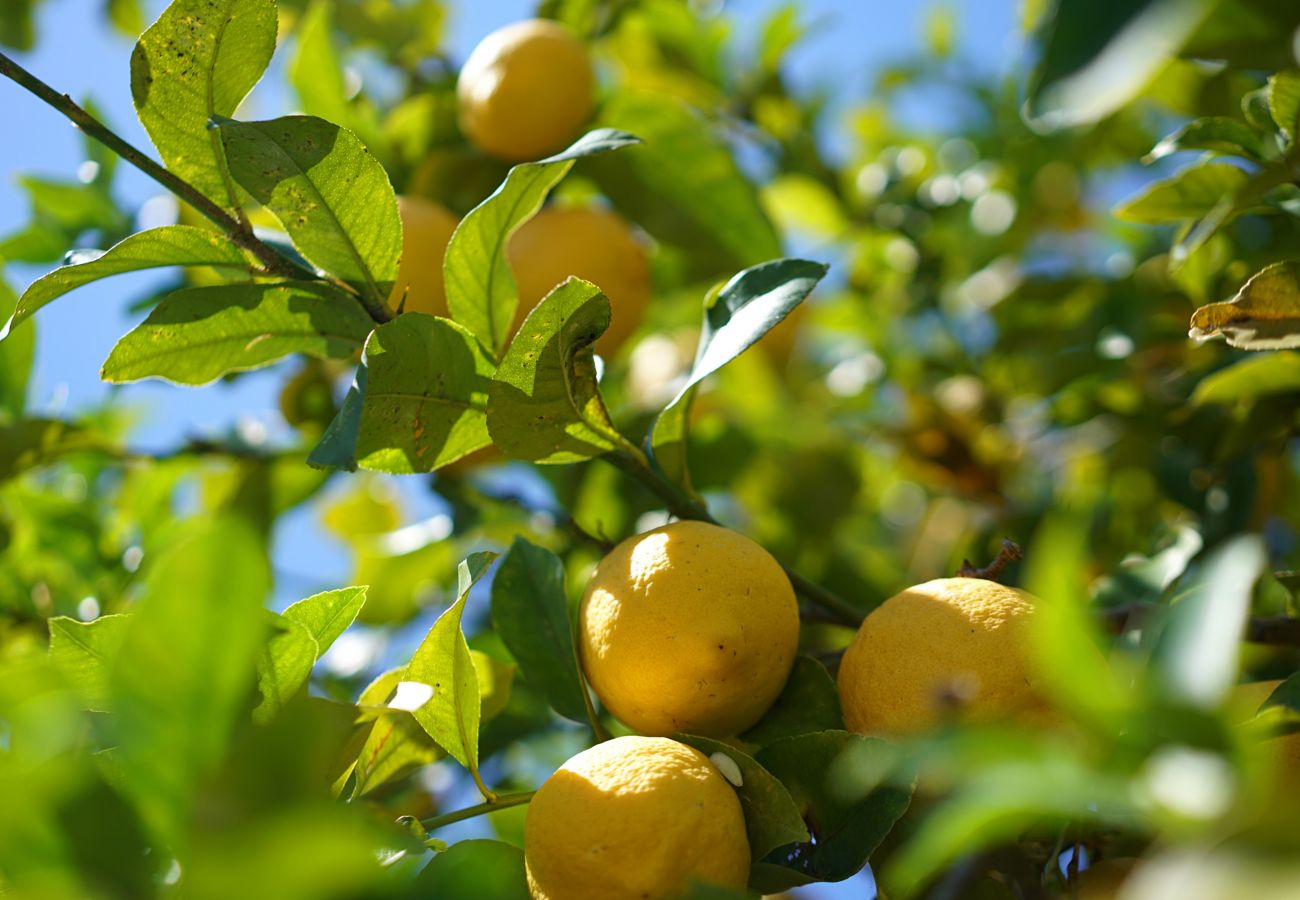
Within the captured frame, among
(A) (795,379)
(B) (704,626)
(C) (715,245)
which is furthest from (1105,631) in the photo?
(A) (795,379)

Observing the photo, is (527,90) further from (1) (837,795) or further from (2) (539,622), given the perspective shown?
(1) (837,795)

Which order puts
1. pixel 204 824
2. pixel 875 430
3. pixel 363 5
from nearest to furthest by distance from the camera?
pixel 204 824 → pixel 363 5 → pixel 875 430

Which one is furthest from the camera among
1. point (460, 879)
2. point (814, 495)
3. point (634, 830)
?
point (814, 495)

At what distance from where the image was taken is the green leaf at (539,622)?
1.04m

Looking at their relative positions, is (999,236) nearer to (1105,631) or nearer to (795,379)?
(795,379)

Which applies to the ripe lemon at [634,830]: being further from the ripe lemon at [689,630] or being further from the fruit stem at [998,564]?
the fruit stem at [998,564]

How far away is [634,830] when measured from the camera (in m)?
0.78

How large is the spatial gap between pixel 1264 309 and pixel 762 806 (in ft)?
1.94

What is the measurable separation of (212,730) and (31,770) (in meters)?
0.11

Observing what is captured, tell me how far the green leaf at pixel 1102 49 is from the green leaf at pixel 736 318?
11.6 inches

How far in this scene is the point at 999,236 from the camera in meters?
2.15

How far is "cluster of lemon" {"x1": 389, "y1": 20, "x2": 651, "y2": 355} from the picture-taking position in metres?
1.44

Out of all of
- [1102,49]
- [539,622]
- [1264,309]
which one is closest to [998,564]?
[1264,309]

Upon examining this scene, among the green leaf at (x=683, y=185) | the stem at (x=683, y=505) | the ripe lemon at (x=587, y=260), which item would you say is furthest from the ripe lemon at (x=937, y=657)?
the green leaf at (x=683, y=185)
